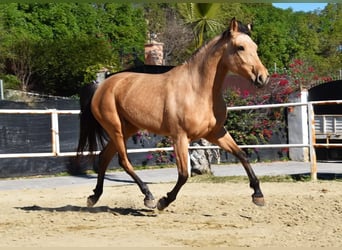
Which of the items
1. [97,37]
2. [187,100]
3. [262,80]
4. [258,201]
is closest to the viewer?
[262,80]

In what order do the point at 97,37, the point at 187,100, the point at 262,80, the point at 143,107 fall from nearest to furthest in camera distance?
the point at 262,80, the point at 187,100, the point at 143,107, the point at 97,37

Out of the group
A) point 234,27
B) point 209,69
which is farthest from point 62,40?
point 234,27


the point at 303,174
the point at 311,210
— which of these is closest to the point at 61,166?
the point at 303,174

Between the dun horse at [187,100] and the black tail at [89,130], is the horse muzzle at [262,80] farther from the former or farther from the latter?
the black tail at [89,130]

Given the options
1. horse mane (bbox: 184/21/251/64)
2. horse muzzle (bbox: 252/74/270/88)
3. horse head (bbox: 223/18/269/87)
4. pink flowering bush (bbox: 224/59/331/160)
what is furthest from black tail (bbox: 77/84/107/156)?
pink flowering bush (bbox: 224/59/331/160)

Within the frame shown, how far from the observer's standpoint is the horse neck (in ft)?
18.7

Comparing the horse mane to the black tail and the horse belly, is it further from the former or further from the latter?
the black tail

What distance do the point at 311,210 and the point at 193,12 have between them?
19.0 feet

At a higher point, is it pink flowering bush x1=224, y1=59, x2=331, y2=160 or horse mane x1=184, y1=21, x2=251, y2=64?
horse mane x1=184, y1=21, x2=251, y2=64

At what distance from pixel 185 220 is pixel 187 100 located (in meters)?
1.17

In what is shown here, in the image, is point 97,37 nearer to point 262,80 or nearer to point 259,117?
point 259,117

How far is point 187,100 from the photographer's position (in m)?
5.62

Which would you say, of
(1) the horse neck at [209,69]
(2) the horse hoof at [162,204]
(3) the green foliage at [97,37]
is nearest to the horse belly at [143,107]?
(1) the horse neck at [209,69]

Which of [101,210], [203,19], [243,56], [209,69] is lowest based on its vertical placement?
[101,210]
